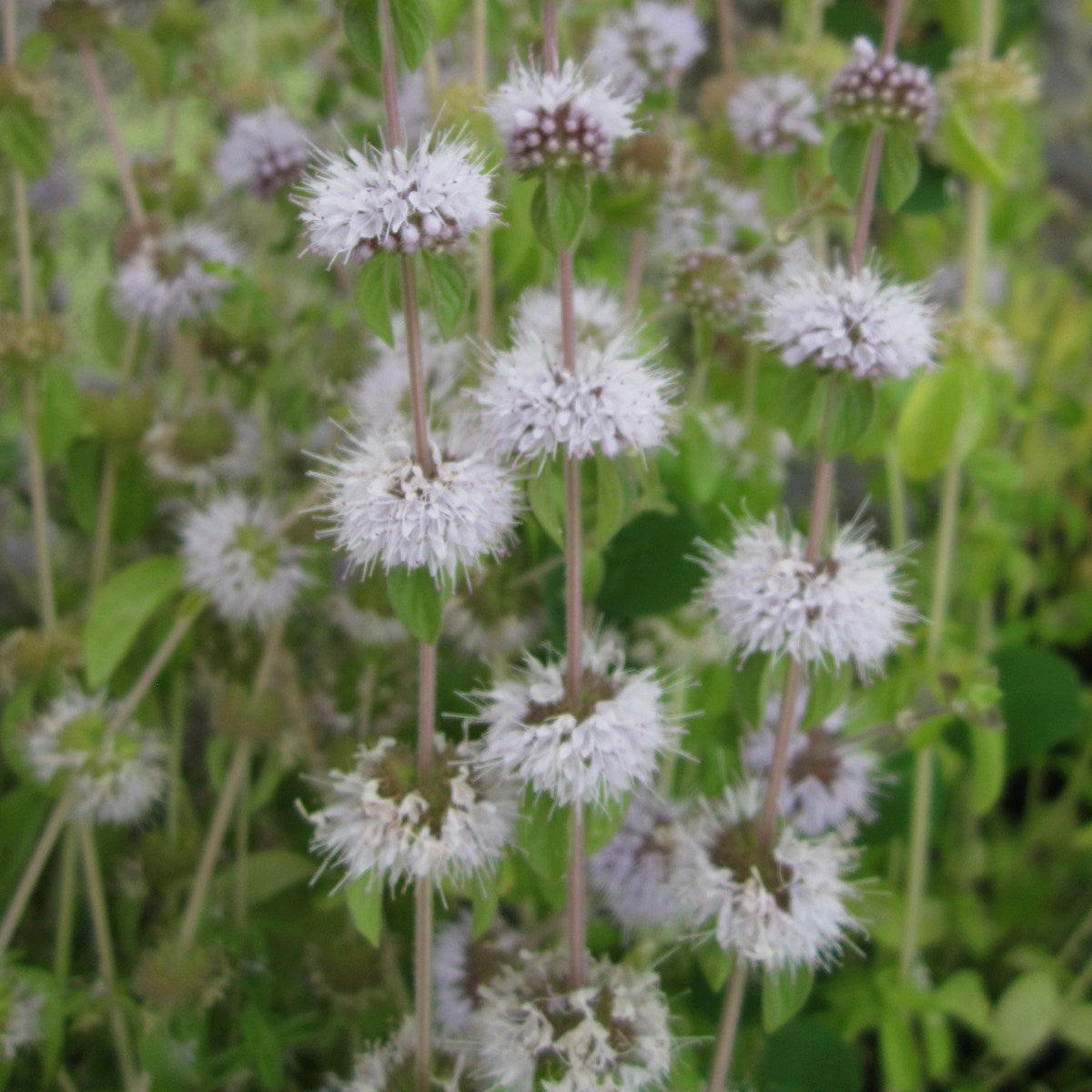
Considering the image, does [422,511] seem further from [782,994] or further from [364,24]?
[782,994]

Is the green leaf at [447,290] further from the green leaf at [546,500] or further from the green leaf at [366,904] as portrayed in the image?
the green leaf at [366,904]

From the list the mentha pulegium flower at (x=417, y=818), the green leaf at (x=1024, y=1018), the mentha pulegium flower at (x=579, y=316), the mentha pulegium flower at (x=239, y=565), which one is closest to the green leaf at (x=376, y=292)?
the mentha pulegium flower at (x=579, y=316)

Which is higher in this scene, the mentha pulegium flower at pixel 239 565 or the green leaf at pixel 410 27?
the green leaf at pixel 410 27

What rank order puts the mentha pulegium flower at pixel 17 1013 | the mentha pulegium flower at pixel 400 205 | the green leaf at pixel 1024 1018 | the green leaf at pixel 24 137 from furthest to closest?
the green leaf at pixel 1024 1018 < the green leaf at pixel 24 137 < the mentha pulegium flower at pixel 17 1013 < the mentha pulegium flower at pixel 400 205

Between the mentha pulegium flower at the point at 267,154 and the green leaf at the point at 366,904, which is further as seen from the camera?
the mentha pulegium flower at the point at 267,154

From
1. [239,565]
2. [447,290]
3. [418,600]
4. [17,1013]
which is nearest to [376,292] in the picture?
→ [447,290]

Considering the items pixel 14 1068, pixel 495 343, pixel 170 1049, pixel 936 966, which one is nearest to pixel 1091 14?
pixel 495 343
